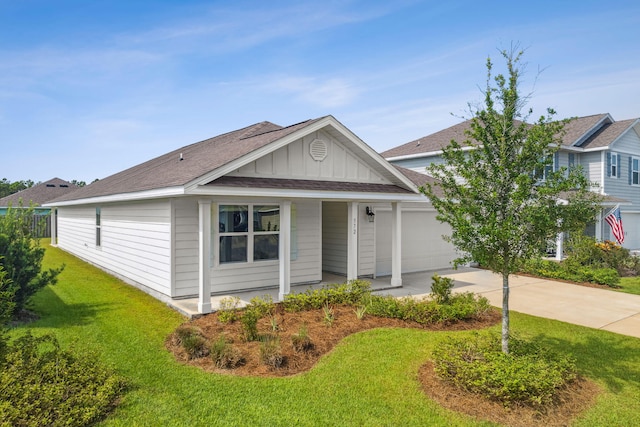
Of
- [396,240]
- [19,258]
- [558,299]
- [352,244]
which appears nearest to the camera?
[19,258]

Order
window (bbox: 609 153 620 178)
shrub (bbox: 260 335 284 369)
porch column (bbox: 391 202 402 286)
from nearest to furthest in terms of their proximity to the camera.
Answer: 1. shrub (bbox: 260 335 284 369)
2. porch column (bbox: 391 202 402 286)
3. window (bbox: 609 153 620 178)

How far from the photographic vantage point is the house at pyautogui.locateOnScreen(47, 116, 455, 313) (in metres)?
8.80

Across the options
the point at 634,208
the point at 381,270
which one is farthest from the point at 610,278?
the point at 634,208

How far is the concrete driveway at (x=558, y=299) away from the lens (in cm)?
845

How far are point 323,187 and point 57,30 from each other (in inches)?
373

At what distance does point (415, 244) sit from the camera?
1423 cm

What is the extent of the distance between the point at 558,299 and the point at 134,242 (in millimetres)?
11403

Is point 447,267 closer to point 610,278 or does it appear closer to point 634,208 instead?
point 610,278

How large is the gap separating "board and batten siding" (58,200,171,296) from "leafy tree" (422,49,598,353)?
6697 millimetres

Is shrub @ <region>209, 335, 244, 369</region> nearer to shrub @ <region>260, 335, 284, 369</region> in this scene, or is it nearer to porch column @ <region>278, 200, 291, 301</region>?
shrub @ <region>260, 335, 284, 369</region>

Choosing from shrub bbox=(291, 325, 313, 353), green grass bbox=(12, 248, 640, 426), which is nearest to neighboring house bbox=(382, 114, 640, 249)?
green grass bbox=(12, 248, 640, 426)

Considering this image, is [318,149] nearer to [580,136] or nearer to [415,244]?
[415,244]

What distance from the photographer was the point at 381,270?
1320 cm

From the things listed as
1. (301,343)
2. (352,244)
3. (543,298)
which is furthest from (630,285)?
(301,343)
